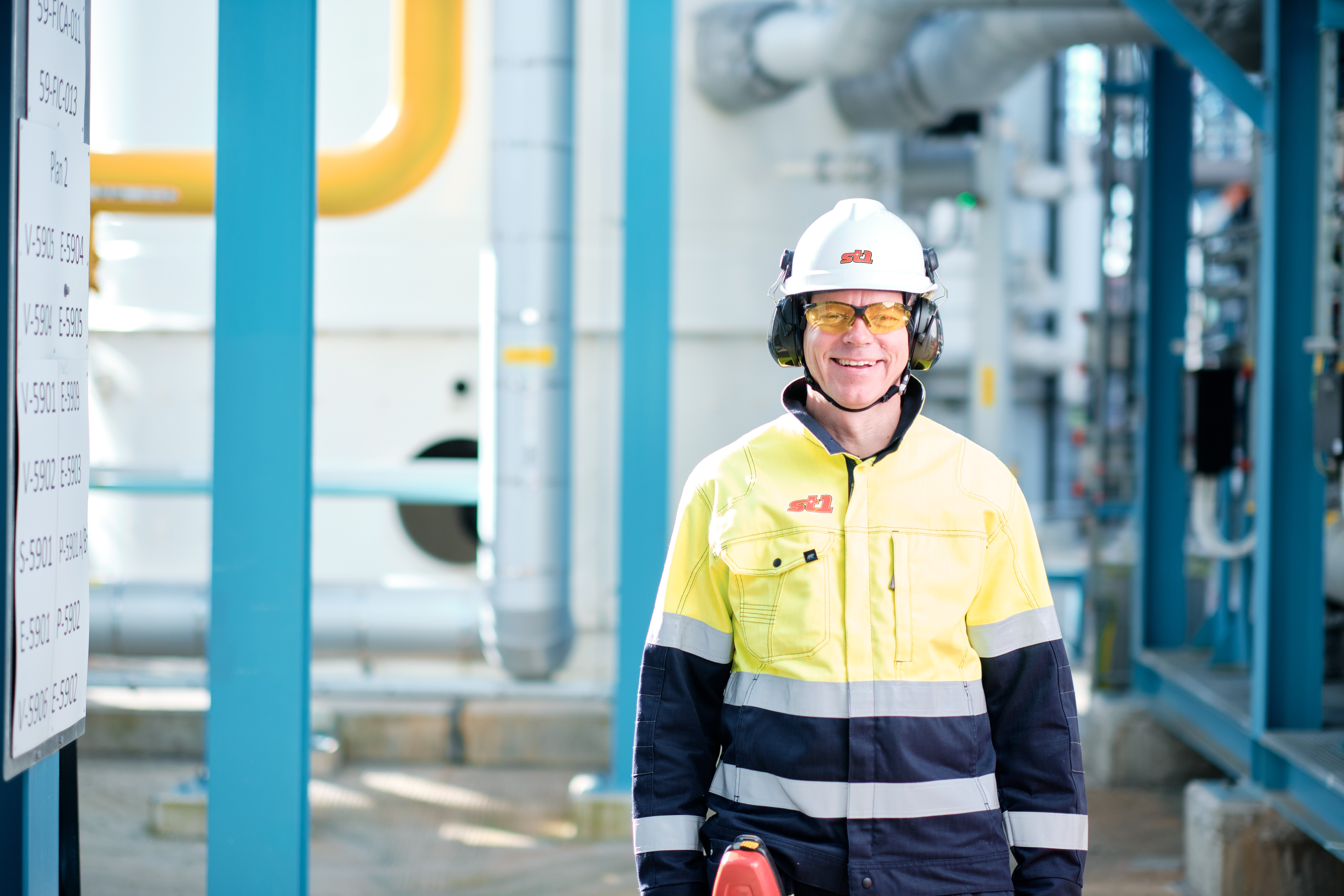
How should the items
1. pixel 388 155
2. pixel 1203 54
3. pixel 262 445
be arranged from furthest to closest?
pixel 388 155
pixel 1203 54
pixel 262 445

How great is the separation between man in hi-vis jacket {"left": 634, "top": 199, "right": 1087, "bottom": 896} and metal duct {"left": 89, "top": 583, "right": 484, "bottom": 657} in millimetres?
3954

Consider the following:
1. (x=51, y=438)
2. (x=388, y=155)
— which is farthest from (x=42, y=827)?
(x=388, y=155)

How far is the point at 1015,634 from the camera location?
163 centimetres

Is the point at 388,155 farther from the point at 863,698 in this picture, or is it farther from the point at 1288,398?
the point at 863,698

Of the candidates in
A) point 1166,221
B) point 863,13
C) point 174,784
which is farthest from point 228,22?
point 1166,221

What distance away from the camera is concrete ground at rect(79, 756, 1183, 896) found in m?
4.18

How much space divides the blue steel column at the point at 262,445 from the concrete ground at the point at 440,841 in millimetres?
1729

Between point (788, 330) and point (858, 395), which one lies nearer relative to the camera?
point (858, 395)

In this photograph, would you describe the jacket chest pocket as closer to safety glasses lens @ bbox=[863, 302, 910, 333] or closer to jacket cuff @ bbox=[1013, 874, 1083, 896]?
safety glasses lens @ bbox=[863, 302, 910, 333]

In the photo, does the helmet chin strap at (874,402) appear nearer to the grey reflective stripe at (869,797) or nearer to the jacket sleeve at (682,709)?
the jacket sleeve at (682,709)

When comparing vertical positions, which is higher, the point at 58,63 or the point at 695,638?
the point at 58,63

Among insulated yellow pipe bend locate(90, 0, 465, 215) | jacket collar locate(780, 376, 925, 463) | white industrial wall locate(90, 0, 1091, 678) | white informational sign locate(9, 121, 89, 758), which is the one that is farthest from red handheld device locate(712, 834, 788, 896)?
insulated yellow pipe bend locate(90, 0, 465, 215)

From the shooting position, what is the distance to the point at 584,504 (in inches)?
257

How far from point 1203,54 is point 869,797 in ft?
9.84
